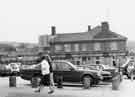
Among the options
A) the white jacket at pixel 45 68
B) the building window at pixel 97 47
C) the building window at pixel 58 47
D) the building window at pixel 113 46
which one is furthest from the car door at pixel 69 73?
the building window at pixel 58 47

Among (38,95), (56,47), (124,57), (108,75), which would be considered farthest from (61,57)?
(38,95)

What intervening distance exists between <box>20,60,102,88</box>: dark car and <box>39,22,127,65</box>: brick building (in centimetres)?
3014

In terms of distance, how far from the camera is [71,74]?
15.4 metres

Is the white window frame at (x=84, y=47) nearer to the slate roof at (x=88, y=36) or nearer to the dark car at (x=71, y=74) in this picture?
the slate roof at (x=88, y=36)

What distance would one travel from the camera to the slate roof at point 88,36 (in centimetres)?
4716

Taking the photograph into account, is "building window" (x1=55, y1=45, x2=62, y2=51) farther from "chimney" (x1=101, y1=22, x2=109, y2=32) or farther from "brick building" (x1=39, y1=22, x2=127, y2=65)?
"chimney" (x1=101, y1=22, x2=109, y2=32)

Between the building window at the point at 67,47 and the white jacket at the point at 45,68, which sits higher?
the building window at the point at 67,47

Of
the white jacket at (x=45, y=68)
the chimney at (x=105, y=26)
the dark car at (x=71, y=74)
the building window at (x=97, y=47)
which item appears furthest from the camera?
the building window at (x=97, y=47)

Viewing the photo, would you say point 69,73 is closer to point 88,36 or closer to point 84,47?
point 84,47

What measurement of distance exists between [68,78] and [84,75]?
105 centimetres

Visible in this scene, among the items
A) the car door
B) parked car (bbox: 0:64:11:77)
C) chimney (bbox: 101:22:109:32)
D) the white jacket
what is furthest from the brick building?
the white jacket

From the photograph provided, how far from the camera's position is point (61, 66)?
1581cm

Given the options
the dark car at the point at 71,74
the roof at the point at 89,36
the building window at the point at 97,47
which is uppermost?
the roof at the point at 89,36

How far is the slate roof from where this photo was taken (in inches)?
1857
